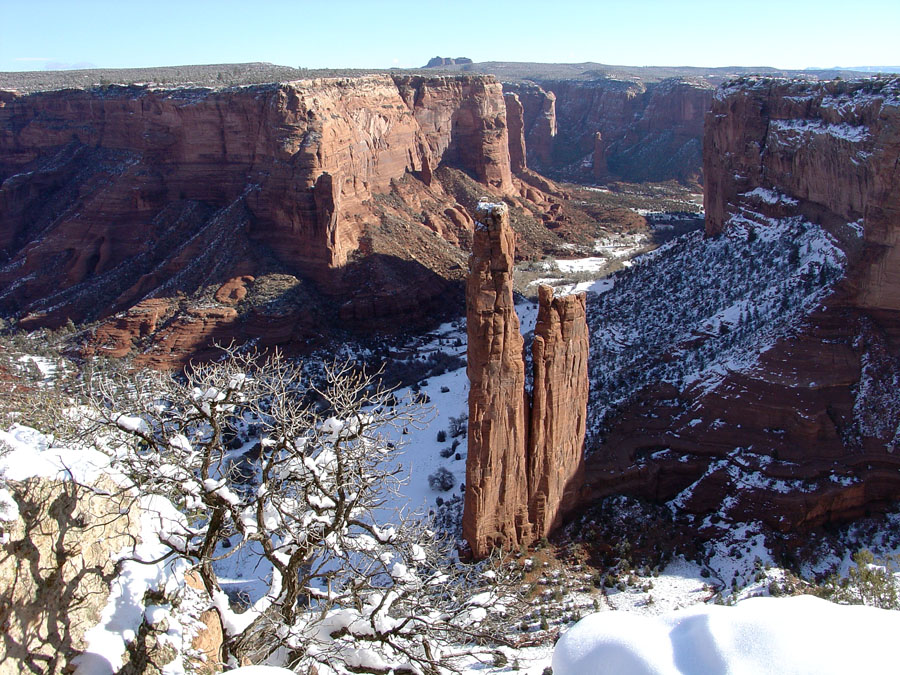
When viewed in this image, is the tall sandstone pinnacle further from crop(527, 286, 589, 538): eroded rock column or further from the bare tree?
the bare tree

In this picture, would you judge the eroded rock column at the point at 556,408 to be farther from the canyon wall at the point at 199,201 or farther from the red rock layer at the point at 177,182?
the red rock layer at the point at 177,182

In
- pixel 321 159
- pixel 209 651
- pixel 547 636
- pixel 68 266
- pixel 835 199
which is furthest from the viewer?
pixel 68 266

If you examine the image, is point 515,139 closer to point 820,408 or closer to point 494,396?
point 820,408

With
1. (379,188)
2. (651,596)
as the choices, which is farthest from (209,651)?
(379,188)

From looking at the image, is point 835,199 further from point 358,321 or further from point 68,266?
point 68,266

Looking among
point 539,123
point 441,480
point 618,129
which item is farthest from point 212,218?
point 618,129

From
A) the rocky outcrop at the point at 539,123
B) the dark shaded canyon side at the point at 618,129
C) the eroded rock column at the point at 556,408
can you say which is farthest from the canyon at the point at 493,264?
the rocky outcrop at the point at 539,123

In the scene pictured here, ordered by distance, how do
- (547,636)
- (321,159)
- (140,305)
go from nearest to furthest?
(547,636) < (140,305) < (321,159)
